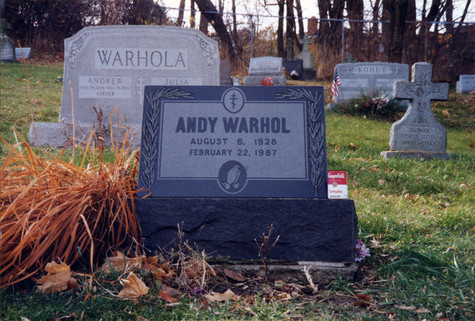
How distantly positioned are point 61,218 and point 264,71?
14457mm

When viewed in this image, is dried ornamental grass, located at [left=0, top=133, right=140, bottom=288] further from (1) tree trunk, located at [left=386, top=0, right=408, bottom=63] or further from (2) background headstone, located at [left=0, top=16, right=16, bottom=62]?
(2) background headstone, located at [left=0, top=16, right=16, bottom=62]

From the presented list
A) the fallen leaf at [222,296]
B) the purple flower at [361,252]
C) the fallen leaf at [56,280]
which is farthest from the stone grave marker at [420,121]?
the fallen leaf at [56,280]

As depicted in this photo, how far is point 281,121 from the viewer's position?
3176mm

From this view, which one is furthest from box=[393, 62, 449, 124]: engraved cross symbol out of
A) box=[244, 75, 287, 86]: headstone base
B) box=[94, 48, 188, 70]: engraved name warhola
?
box=[244, 75, 287, 86]: headstone base

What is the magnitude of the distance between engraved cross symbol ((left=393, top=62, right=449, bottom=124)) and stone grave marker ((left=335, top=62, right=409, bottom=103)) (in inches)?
200

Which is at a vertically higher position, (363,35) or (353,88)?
(363,35)

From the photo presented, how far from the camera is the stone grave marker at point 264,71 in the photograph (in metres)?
16.5

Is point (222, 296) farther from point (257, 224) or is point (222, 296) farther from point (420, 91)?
point (420, 91)

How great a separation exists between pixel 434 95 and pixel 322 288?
20.4 ft

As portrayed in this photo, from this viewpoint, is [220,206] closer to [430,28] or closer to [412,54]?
[412,54]

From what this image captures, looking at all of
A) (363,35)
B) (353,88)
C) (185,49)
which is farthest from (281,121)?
(363,35)

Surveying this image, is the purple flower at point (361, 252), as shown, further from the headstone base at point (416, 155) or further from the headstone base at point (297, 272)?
the headstone base at point (416, 155)

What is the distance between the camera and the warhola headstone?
115 inches

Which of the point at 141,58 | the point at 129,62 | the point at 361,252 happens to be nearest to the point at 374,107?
the point at 141,58
